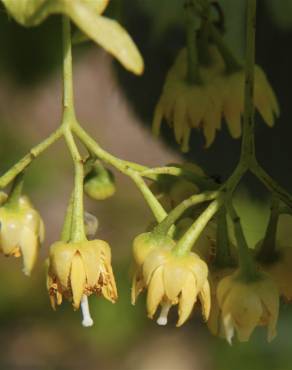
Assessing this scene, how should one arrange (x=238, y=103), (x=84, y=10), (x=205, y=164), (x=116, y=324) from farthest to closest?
(x=116, y=324)
(x=205, y=164)
(x=238, y=103)
(x=84, y=10)

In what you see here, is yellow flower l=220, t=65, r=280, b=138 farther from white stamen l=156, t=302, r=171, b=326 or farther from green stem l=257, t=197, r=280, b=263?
white stamen l=156, t=302, r=171, b=326

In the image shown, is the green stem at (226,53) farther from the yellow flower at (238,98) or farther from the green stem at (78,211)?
the green stem at (78,211)

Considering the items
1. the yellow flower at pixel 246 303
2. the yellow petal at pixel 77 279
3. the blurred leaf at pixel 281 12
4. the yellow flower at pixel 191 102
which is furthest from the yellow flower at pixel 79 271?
the blurred leaf at pixel 281 12

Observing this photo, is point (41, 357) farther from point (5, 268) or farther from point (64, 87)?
point (64, 87)

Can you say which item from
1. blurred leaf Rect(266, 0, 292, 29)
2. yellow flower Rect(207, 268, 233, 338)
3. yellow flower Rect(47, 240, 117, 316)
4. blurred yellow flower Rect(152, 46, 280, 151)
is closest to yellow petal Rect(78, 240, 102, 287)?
yellow flower Rect(47, 240, 117, 316)

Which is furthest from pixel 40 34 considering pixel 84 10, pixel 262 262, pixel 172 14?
pixel 84 10

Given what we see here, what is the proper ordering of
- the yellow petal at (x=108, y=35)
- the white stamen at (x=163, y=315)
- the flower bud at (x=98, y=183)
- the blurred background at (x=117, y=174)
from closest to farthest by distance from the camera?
the yellow petal at (x=108, y=35) → the white stamen at (x=163, y=315) → the flower bud at (x=98, y=183) → the blurred background at (x=117, y=174)

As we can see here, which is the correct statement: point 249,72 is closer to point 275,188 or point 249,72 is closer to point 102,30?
point 275,188
